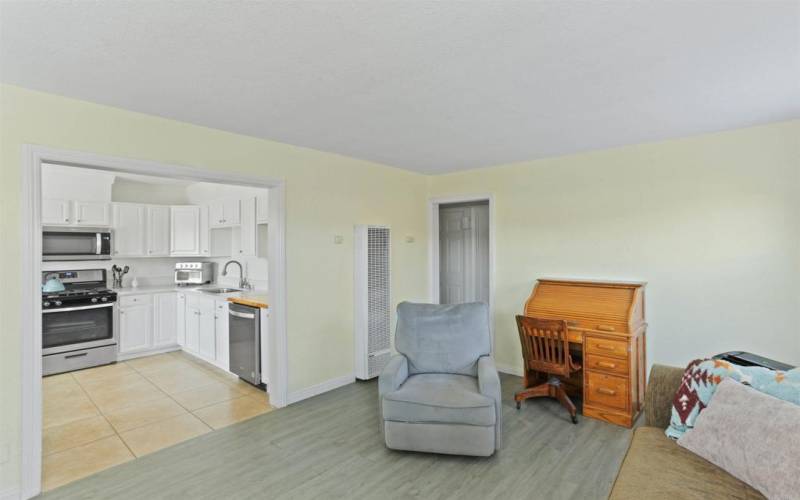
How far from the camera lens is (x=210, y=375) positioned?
439 centimetres

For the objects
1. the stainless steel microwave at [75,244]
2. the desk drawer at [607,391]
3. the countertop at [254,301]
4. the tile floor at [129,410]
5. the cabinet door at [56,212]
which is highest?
the cabinet door at [56,212]

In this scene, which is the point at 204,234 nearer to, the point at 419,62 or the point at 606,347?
the point at 419,62

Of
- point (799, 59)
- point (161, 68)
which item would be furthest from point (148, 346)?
point (799, 59)

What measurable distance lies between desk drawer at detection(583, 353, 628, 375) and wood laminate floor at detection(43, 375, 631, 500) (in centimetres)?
44

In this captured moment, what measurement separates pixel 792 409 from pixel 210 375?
15.6 ft

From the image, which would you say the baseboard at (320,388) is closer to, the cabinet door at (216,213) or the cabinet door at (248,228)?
the cabinet door at (248,228)

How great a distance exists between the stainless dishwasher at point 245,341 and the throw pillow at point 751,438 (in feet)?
11.3

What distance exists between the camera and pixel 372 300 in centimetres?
435

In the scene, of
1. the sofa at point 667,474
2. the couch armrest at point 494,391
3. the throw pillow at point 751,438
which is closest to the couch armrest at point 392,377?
the couch armrest at point 494,391

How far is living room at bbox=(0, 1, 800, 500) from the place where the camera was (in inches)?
66.2

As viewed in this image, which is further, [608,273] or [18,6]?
[608,273]

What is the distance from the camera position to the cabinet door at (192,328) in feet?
16.1

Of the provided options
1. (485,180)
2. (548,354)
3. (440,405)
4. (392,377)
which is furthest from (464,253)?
(440,405)

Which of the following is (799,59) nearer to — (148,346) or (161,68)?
(161,68)
